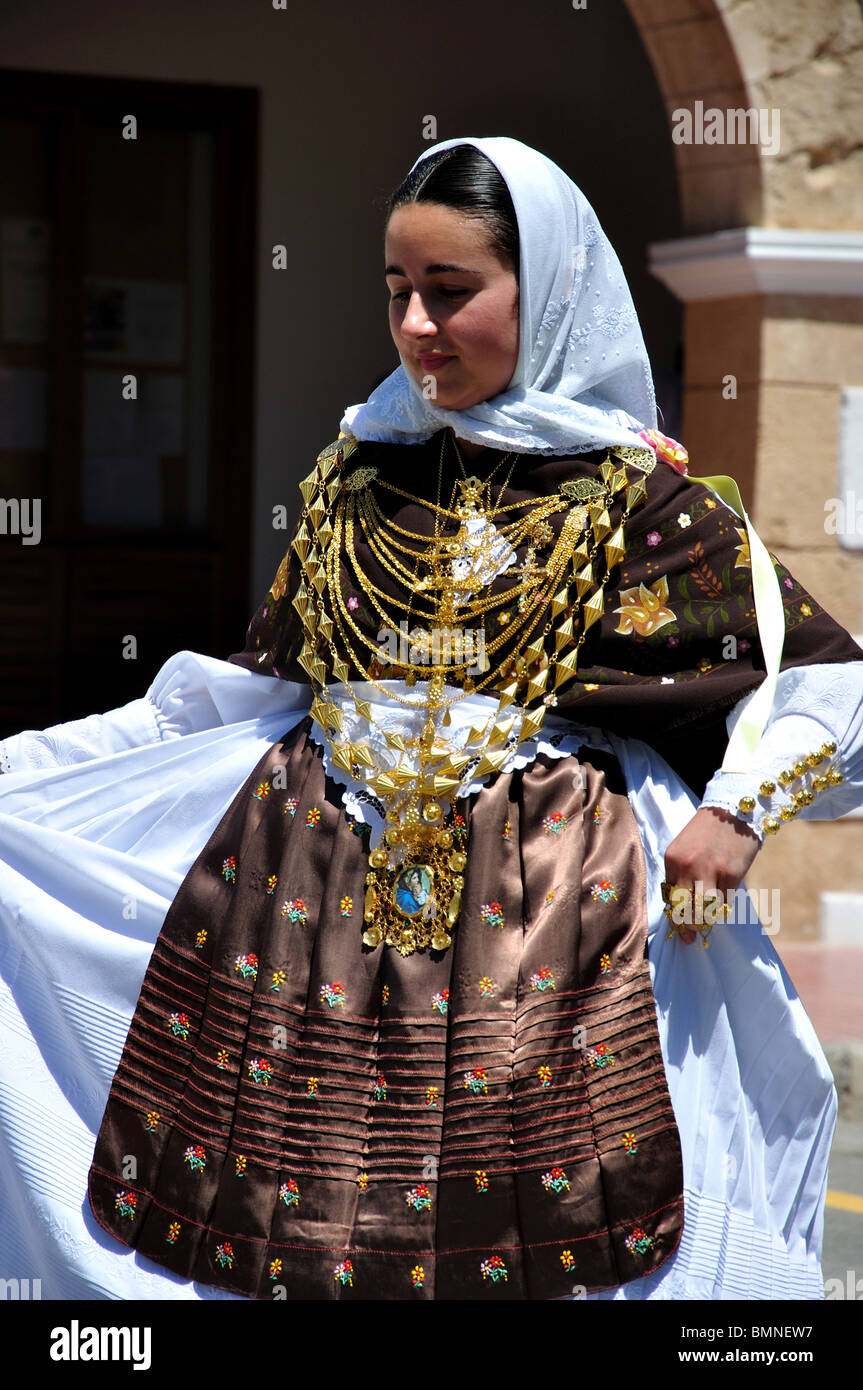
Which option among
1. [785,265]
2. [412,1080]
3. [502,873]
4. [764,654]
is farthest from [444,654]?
[785,265]

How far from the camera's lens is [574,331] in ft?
7.31

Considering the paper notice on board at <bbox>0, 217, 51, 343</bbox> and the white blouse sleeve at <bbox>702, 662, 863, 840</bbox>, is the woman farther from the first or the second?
the paper notice on board at <bbox>0, 217, 51, 343</bbox>

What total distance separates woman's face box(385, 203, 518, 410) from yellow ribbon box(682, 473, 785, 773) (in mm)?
437

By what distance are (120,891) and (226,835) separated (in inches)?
7.1

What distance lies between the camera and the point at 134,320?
7.61m

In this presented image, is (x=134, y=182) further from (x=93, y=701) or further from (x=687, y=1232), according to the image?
(x=687, y=1232)

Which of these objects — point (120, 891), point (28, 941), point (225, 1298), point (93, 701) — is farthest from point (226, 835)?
point (93, 701)

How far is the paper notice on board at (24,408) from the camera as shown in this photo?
293 inches

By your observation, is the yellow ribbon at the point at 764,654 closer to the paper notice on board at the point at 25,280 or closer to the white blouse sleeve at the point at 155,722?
the white blouse sleeve at the point at 155,722

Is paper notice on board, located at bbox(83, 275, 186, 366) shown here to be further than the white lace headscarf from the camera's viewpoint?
Yes

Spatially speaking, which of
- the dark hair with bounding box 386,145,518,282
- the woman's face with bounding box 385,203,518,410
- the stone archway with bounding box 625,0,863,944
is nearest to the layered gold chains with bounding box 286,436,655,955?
the woman's face with bounding box 385,203,518,410

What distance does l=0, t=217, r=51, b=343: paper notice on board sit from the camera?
7.42 meters

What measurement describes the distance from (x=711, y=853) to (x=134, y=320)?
614 cm

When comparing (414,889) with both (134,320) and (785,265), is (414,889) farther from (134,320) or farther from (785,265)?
(134,320)
